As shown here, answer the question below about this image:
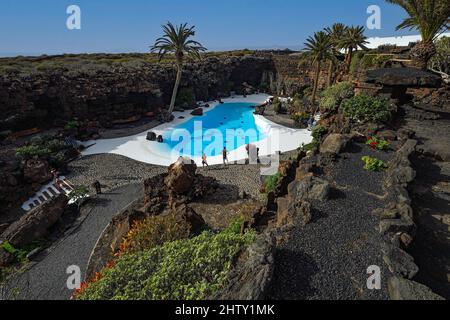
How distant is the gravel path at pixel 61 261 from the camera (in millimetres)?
10312

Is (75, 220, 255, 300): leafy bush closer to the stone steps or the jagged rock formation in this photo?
the jagged rock formation

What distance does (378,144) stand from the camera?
13.0 metres

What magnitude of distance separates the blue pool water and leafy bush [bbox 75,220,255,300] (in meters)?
17.8

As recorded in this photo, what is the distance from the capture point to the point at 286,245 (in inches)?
275

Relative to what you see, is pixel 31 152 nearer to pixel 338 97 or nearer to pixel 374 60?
pixel 338 97

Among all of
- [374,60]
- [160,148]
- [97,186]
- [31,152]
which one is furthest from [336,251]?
[374,60]

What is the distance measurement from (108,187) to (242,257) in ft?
46.2

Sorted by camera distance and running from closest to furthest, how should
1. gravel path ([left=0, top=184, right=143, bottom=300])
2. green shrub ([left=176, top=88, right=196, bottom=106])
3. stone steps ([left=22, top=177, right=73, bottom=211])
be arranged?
gravel path ([left=0, top=184, right=143, bottom=300]) < stone steps ([left=22, top=177, right=73, bottom=211]) < green shrub ([left=176, top=88, right=196, bottom=106])

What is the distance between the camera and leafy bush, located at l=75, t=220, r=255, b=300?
20.7 feet

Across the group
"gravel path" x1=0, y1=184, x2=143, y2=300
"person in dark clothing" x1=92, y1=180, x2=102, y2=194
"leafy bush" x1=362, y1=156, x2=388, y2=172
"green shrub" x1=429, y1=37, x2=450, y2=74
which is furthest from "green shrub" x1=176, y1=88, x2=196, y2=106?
"leafy bush" x1=362, y1=156, x2=388, y2=172

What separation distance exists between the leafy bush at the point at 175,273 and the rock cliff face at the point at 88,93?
2578cm

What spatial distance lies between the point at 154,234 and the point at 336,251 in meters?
5.96
